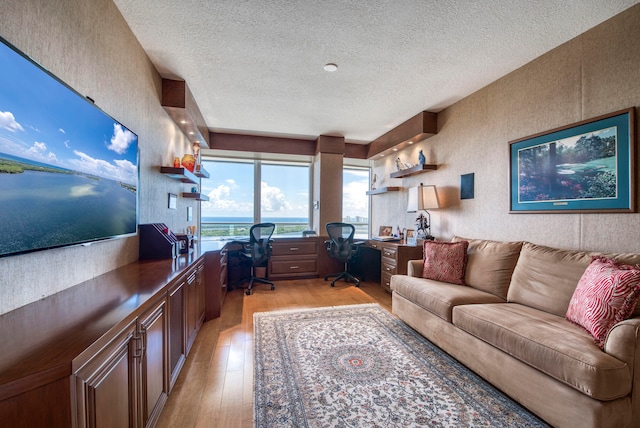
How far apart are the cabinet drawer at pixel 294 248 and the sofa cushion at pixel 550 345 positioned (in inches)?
120

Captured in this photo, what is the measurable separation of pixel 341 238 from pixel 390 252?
Result: 85cm

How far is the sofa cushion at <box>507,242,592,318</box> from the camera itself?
6.53ft

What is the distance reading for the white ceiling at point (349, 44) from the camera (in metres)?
1.96

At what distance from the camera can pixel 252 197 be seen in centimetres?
554

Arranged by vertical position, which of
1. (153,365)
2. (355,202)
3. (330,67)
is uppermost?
(330,67)

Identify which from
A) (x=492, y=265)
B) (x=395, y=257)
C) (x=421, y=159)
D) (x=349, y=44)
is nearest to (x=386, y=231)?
(x=395, y=257)

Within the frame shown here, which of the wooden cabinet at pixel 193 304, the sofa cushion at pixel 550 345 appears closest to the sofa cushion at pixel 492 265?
the sofa cushion at pixel 550 345

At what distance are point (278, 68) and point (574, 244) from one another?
121 inches

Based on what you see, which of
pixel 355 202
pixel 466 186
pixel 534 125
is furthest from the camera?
pixel 355 202

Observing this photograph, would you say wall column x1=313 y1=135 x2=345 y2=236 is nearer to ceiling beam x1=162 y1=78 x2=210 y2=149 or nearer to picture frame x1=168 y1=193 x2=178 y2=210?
ceiling beam x1=162 y1=78 x2=210 y2=149

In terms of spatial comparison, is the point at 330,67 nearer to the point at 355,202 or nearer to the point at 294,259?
the point at 294,259

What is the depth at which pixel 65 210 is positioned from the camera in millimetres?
1324

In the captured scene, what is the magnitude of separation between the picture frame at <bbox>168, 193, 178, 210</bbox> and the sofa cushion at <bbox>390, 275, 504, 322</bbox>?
271cm

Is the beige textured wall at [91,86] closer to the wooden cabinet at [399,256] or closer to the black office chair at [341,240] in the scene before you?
the black office chair at [341,240]
